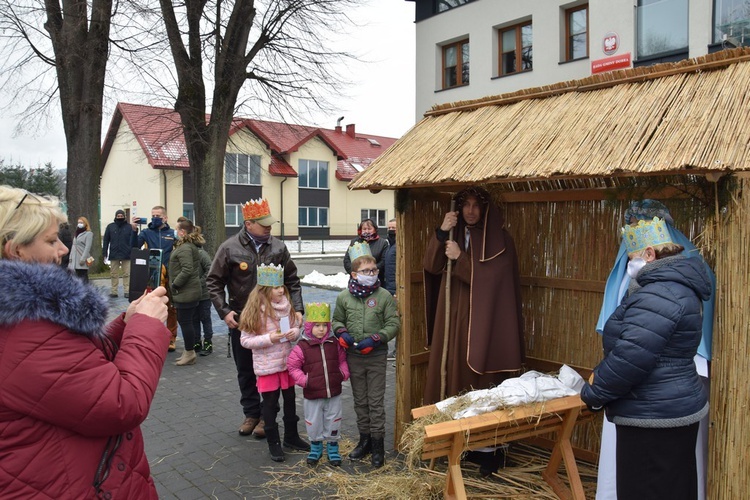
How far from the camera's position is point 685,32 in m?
14.4

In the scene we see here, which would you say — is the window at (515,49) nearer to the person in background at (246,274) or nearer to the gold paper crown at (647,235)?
the person in background at (246,274)

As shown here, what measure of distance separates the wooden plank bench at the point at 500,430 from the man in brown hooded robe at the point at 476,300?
2.26ft

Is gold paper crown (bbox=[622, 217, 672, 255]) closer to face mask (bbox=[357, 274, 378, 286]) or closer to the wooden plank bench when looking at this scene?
the wooden plank bench

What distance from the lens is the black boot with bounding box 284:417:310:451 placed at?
5105mm

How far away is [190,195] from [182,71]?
2011 centimetres

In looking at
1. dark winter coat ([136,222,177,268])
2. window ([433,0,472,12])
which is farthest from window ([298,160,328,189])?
dark winter coat ([136,222,177,268])

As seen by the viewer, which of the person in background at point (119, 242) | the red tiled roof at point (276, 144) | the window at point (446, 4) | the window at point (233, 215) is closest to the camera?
the person in background at point (119, 242)

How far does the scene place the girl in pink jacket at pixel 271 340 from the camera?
491 centimetres

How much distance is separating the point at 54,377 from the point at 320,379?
116 inches

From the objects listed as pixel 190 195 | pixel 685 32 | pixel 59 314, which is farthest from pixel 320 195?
pixel 59 314

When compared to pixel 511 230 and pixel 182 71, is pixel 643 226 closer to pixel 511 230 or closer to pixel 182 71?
pixel 511 230

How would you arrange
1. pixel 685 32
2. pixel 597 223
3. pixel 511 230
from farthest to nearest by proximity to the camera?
pixel 685 32
pixel 511 230
pixel 597 223

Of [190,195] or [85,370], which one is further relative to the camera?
[190,195]

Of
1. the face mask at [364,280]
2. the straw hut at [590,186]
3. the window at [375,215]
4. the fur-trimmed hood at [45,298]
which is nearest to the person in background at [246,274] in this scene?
the face mask at [364,280]
